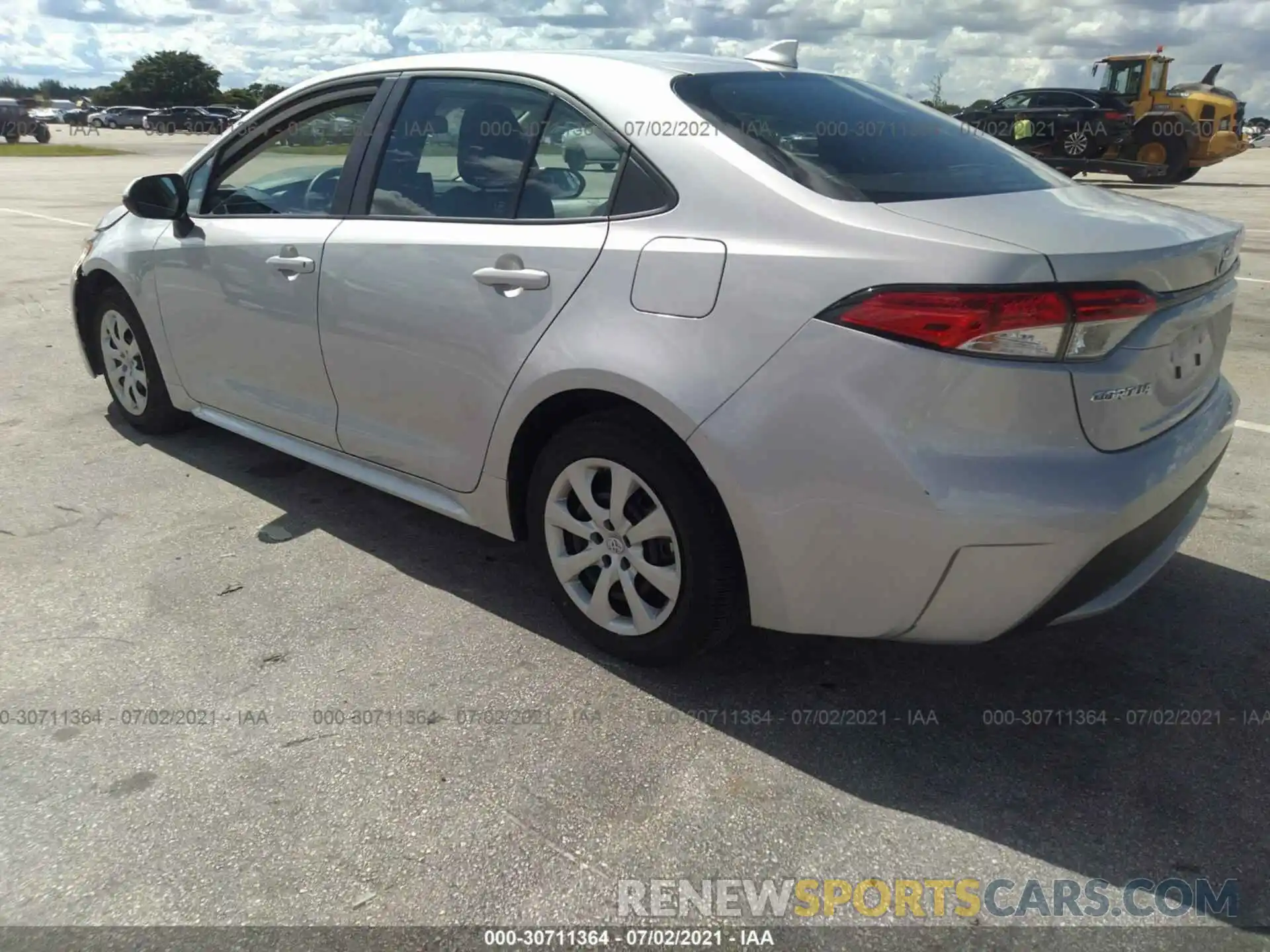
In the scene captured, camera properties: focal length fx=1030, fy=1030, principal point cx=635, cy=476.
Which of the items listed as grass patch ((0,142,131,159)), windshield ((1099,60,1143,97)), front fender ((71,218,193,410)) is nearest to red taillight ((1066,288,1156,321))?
front fender ((71,218,193,410))

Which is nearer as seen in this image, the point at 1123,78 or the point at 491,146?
the point at 491,146

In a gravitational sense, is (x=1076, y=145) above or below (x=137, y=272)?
below

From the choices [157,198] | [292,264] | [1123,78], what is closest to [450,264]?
[292,264]

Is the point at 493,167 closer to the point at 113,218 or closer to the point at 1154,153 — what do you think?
the point at 113,218

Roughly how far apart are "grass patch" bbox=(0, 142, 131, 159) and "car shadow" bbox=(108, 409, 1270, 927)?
33543 mm

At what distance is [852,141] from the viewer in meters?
2.82

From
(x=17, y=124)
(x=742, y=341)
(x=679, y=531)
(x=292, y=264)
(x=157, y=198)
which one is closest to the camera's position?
(x=742, y=341)

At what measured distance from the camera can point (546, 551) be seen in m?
3.07

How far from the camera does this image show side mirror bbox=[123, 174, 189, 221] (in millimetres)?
4047

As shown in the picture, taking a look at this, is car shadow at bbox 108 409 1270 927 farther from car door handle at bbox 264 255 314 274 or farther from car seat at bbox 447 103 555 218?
car seat at bbox 447 103 555 218

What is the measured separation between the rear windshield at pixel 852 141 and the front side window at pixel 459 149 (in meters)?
0.54

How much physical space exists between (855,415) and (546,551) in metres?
1.14

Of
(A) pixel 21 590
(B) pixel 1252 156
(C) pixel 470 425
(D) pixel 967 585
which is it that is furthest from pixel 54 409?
(B) pixel 1252 156

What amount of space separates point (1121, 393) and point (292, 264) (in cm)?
265
